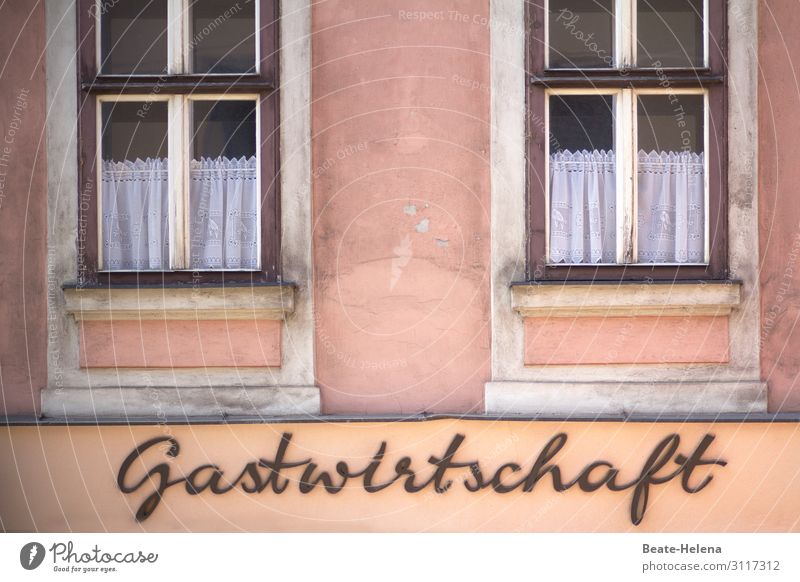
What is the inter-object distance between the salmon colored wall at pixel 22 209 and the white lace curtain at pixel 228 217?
107 cm

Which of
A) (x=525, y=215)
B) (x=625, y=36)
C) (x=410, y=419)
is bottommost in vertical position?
(x=410, y=419)

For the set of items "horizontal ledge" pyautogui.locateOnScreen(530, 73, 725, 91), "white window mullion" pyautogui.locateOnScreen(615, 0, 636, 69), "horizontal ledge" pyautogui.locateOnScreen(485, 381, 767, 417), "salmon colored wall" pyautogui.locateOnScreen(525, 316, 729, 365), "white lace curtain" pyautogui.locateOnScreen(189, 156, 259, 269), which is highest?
"white window mullion" pyautogui.locateOnScreen(615, 0, 636, 69)

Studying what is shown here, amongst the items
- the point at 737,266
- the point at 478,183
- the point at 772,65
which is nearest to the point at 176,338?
the point at 478,183

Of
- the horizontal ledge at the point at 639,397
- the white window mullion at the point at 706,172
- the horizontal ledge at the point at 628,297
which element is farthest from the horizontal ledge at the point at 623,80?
the horizontal ledge at the point at 639,397

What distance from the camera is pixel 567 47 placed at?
7324mm

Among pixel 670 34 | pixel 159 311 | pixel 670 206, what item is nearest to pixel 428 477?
pixel 159 311

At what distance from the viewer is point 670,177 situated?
24.1 ft

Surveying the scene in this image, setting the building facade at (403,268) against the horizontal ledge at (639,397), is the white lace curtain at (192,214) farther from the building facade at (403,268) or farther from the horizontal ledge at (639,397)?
the horizontal ledge at (639,397)

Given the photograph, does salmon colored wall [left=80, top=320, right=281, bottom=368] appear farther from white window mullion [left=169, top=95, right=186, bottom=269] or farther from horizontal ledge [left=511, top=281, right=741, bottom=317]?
horizontal ledge [left=511, top=281, right=741, bottom=317]

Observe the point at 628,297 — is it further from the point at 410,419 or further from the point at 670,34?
the point at 670,34

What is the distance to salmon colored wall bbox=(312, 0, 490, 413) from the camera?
23.8ft

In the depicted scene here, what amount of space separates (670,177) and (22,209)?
14.8 feet

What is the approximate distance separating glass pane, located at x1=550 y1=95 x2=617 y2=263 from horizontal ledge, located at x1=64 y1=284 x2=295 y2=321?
1948 millimetres
